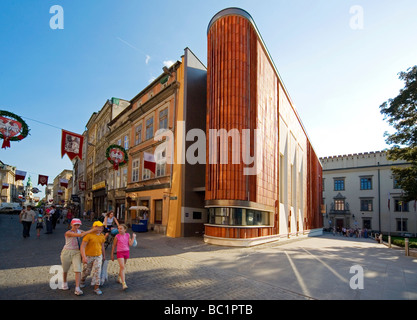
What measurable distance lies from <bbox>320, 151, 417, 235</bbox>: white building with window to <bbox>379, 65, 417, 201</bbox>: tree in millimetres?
21897

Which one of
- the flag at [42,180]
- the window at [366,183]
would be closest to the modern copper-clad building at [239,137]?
the flag at [42,180]

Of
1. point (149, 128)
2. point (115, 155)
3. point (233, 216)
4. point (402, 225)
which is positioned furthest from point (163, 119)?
point (402, 225)

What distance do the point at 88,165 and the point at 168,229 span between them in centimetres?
3289

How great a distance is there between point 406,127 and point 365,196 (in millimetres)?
28764

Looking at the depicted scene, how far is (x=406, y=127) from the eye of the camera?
2572cm

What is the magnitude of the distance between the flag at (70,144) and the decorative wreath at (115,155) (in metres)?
3.18

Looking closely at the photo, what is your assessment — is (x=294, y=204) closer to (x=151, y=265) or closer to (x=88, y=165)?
(x=151, y=265)

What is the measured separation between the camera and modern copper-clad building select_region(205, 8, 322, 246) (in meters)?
16.2

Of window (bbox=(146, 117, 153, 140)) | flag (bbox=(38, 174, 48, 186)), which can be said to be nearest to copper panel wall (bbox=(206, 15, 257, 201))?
window (bbox=(146, 117, 153, 140))

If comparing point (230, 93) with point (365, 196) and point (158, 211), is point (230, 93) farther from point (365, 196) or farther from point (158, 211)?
point (365, 196)

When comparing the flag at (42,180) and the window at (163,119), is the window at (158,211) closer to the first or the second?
the window at (163,119)

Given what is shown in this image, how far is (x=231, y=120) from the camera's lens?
16906 mm

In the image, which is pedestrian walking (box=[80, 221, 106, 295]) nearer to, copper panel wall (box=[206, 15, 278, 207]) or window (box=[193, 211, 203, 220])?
copper panel wall (box=[206, 15, 278, 207])

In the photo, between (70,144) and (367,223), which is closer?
(70,144)
